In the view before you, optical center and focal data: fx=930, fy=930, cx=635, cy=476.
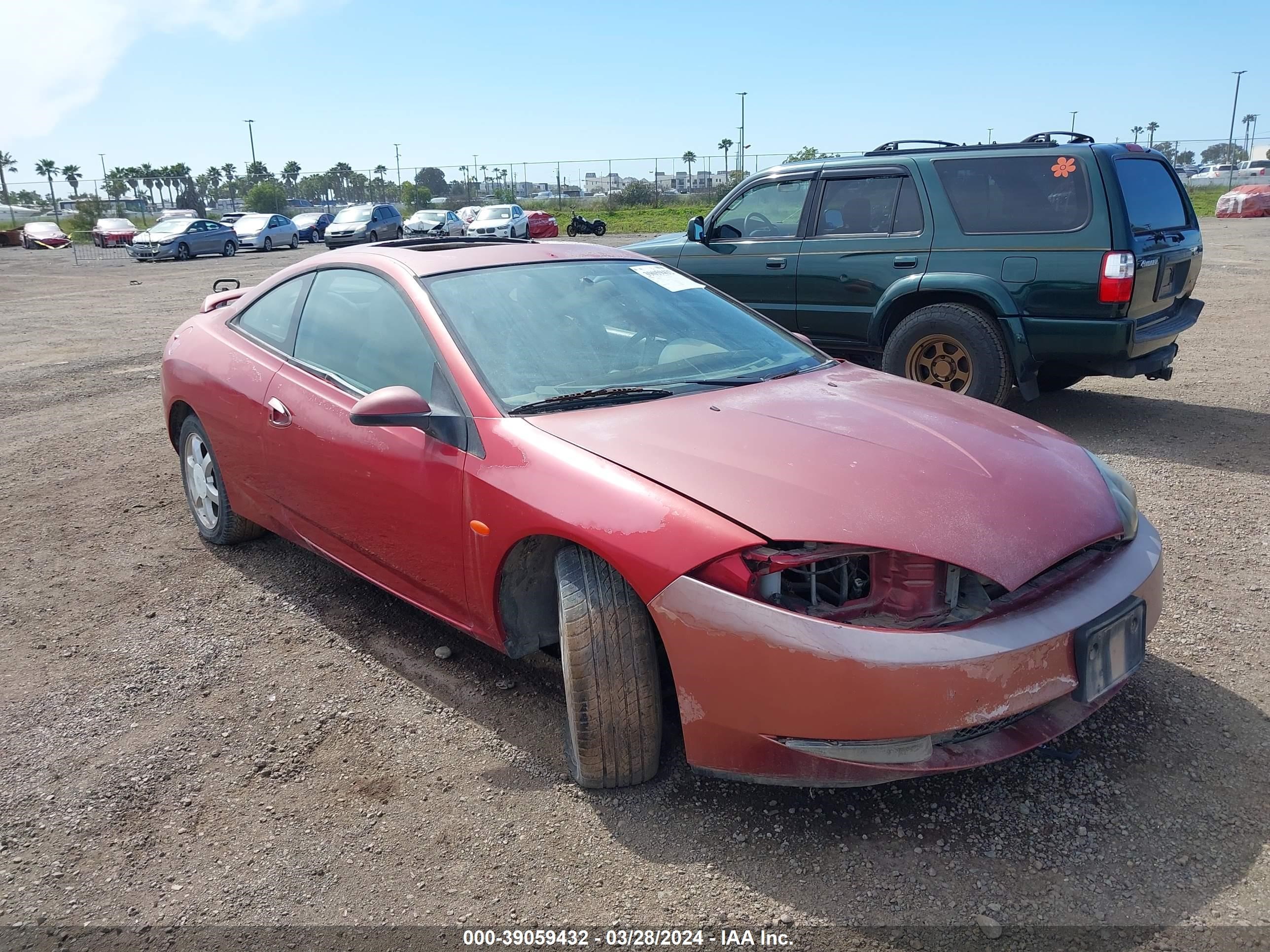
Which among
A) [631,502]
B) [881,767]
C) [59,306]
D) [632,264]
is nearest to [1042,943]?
[881,767]

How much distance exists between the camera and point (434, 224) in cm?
3562

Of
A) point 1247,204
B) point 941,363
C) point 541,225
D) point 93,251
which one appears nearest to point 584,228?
point 541,225

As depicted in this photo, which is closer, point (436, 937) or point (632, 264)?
point (436, 937)

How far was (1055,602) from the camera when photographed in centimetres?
238

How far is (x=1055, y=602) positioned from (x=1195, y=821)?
704 millimetres

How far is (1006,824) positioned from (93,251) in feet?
141

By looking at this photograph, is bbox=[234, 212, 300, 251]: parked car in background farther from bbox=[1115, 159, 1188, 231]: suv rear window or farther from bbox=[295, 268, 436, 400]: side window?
A: bbox=[295, 268, 436, 400]: side window

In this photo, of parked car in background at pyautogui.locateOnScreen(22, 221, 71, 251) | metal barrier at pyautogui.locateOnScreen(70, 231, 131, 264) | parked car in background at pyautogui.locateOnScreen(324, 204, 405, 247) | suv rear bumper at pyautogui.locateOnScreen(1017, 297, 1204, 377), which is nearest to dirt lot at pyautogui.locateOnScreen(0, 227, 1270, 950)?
suv rear bumper at pyautogui.locateOnScreen(1017, 297, 1204, 377)

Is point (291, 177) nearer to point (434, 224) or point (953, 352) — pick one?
point (434, 224)

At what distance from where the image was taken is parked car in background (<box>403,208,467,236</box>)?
34719 millimetres

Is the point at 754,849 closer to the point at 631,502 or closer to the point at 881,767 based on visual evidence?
the point at 881,767

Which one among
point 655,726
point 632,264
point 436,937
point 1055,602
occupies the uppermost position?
point 632,264

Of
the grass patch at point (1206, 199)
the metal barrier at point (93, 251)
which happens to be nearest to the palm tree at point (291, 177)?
the metal barrier at point (93, 251)

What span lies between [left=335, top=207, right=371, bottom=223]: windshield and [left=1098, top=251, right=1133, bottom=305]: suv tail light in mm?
31114
